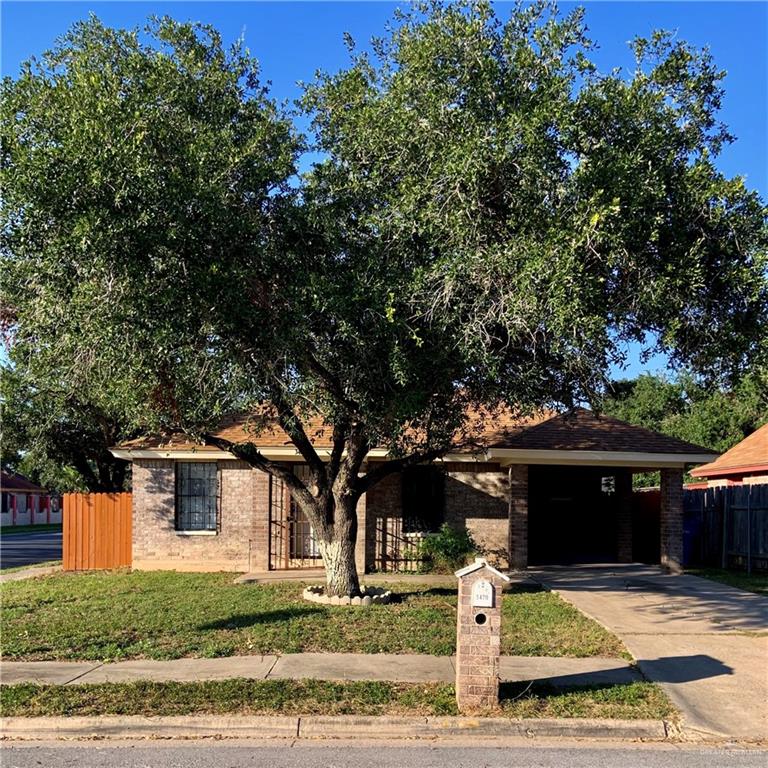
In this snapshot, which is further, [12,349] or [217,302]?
[12,349]

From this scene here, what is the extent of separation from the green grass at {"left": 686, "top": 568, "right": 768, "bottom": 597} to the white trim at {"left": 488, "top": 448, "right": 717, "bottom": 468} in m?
2.37

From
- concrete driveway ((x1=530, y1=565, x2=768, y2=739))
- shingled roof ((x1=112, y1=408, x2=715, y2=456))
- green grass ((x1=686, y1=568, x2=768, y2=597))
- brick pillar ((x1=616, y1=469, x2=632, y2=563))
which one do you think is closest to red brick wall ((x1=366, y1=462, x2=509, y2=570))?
shingled roof ((x1=112, y1=408, x2=715, y2=456))

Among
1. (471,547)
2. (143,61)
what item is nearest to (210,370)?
(143,61)

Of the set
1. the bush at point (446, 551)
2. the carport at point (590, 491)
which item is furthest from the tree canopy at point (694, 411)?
the bush at point (446, 551)

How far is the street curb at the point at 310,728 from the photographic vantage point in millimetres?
7023

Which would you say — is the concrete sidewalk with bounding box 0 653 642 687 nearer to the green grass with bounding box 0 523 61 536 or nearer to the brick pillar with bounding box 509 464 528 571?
the brick pillar with bounding box 509 464 528 571

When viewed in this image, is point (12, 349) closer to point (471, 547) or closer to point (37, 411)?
point (471, 547)

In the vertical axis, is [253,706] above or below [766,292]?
below

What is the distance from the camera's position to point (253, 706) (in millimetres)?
7469

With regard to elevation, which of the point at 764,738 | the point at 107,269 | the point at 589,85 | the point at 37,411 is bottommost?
the point at 764,738

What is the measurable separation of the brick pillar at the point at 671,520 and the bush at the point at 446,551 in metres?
4.11

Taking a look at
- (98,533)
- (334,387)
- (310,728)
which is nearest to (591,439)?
(334,387)

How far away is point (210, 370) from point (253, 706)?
4.63 metres

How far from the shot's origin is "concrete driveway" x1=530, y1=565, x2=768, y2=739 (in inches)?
308
